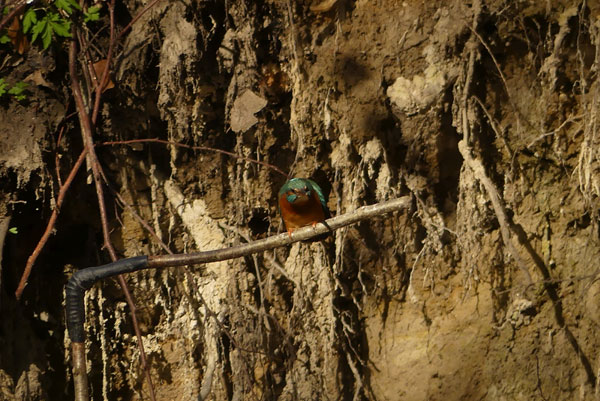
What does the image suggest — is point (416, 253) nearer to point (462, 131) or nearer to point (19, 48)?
point (462, 131)

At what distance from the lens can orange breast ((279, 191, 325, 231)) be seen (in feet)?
10.5

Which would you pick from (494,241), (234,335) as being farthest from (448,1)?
(234,335)

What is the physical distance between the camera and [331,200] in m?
3.89

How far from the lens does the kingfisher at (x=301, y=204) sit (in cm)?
317

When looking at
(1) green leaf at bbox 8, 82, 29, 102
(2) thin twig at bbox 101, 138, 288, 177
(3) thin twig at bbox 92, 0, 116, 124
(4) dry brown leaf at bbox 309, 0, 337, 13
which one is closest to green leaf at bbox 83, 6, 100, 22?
(3) thin twig at bbox 92, 0, 116, 124

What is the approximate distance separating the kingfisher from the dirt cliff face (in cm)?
54

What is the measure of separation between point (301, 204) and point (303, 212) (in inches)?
1.7

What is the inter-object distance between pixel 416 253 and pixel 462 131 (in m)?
0.74

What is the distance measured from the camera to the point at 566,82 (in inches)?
142

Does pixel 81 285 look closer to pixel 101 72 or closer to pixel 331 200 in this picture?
pixel 101 72

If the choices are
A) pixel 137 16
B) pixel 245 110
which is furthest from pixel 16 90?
pixel 245 110

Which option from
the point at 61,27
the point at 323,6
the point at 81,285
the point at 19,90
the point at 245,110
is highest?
the point at 61,27

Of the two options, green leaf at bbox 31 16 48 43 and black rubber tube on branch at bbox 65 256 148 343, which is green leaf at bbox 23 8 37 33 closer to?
green leaf at bbox 31 16 48 43

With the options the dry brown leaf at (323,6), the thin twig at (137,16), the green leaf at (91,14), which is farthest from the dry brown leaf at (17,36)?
the dry brown leaf at (323,6)
